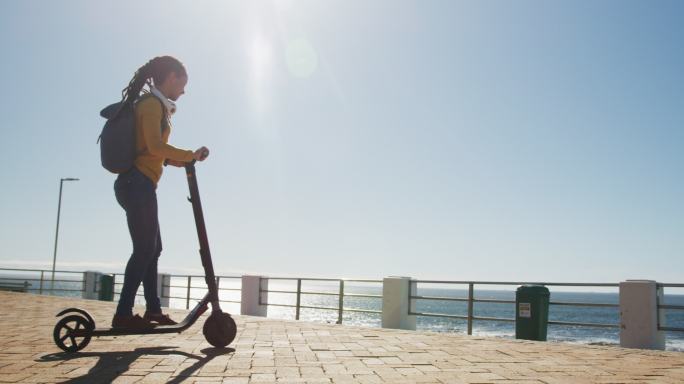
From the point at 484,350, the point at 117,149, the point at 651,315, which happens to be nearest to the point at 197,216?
the point at 117,149

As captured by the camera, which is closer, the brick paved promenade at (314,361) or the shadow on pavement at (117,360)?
the shadow on pavement at (117,360)

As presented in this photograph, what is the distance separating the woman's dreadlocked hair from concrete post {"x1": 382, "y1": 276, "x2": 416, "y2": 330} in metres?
7.28

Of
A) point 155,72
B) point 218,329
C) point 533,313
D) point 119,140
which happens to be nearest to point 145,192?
point 119,140

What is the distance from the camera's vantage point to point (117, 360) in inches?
139

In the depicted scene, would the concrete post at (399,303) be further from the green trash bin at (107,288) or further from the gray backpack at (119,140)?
the green trash bin at (107,288)

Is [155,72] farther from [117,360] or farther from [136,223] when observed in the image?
[117,360]

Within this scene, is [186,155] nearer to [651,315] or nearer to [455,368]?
[455,368]

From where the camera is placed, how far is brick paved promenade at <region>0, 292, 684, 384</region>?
10.3ft

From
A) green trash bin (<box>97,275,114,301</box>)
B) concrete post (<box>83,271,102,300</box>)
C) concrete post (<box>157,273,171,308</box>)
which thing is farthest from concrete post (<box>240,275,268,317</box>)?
concrete post (<box>83,271,102,300</box>)

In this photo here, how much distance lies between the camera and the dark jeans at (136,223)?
3.89 metres

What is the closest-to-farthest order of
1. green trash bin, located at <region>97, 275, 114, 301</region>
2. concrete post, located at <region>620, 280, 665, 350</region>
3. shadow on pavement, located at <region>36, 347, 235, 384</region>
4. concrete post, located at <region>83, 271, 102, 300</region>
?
shadow on pavement, located at <region>36, 347, 235, 384</region> < concrete post, located at <region>620, 280, 665, 350</region> < green trash bin, located at <region>97, 275, 114, 301</region> < concrete post, located at <region>83, 271, 102, 300</region>

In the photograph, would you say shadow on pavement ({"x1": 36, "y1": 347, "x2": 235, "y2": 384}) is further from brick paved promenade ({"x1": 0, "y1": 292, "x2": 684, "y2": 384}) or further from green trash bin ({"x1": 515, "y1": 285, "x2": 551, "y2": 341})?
green trash bin ({"x1": 515, "y1": 285, "x2": 551, "y2": 341})

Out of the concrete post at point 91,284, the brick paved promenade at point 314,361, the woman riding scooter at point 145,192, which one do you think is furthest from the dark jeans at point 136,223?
the concrete post at point 91,284

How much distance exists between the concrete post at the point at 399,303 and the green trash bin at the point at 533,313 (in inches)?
83.5
